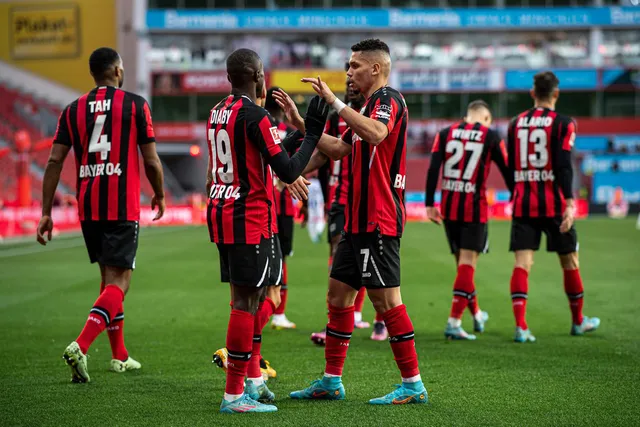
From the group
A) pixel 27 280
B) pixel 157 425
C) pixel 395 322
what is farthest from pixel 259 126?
pixel 27 280

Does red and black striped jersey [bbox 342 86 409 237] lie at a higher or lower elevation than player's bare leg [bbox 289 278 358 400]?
higher

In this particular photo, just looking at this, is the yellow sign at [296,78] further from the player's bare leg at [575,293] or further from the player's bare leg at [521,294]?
the player's bare leg at [521,294]

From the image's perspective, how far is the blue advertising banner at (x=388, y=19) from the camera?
1797 inches

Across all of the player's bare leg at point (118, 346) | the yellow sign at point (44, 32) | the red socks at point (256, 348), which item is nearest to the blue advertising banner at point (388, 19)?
the yellow sign at point (44, 32)

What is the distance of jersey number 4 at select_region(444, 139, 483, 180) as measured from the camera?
7625 mm

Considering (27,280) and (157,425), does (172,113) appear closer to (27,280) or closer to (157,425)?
(27,280)

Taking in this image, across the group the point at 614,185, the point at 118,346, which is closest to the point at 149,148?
the point at 118,346

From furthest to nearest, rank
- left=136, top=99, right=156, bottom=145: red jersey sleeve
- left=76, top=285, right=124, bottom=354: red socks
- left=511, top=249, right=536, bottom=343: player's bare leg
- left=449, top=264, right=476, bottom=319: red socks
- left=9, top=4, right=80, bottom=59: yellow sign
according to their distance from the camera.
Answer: left=9, top=4, right=80, bottom=59: yellow sign < left=449, top=264, right=476, bottom=319: red socks < left=511, top=249, right=536, bottom=343: player's bare leg < left=136, top=99, right=156, bottom=145: red jersey sleeve < left=76, top=285, right=124, bottom=354: red socks

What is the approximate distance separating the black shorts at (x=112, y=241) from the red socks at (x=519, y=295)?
11.2ft

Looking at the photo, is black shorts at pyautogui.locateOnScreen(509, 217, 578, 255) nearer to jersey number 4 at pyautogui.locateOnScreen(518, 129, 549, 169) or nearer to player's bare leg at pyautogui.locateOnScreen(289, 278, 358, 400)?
jersey number 4 at pyautogui.locateOnScreen(518, 129, 549, 169)

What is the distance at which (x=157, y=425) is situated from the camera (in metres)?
4.49

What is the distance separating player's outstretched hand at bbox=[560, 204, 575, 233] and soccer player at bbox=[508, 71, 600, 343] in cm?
2

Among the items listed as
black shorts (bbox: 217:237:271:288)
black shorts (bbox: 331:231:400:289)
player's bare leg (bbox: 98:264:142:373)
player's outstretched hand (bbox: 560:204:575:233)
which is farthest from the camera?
player's outstretched hand (bbox: 560:204:575:233)

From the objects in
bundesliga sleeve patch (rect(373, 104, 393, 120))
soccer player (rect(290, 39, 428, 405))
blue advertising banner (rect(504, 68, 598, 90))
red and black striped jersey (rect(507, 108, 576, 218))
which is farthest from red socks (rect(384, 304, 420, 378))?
blue advertising banner (rect(504, 68, 598, 90))
